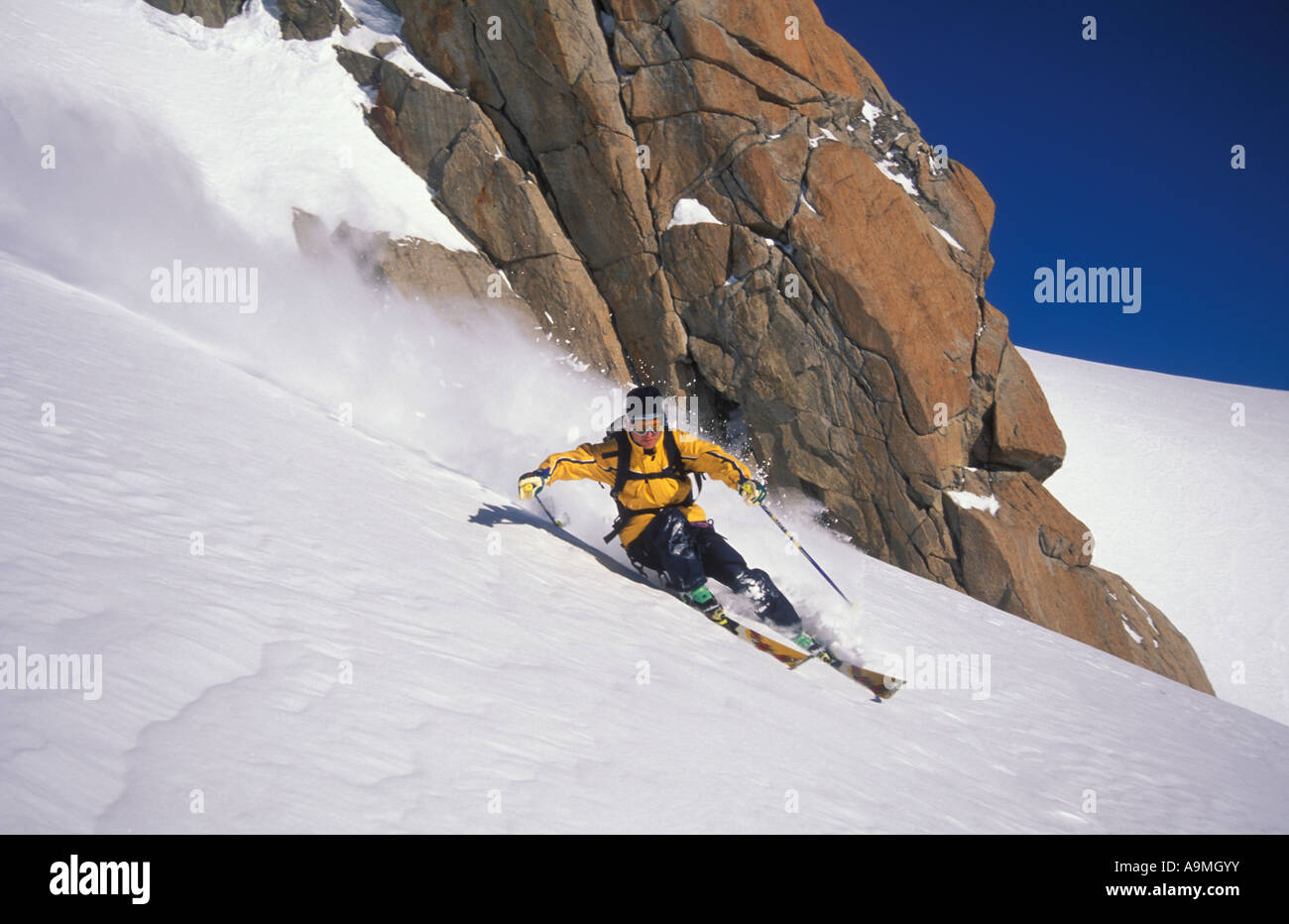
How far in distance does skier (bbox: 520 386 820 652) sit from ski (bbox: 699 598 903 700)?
9.6 inches

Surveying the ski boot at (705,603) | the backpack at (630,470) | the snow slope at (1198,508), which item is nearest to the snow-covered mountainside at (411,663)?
the ski boot at (705,603)

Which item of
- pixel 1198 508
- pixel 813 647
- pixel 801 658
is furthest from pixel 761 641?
pixel 1198 508

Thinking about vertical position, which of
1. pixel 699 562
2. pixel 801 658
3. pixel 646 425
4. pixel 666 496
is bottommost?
pixel 801 658

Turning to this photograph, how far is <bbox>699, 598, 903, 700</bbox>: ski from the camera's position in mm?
4777

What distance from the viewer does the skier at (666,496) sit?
5.42m

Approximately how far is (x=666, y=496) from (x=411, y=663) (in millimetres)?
3281

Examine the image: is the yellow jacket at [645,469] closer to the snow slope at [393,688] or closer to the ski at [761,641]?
the snow slope at [393,688]

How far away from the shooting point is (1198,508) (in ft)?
84.6

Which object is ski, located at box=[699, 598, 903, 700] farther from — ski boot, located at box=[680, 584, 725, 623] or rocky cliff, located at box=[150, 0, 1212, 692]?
rocky cliff, located at box=[150, 0, 1212, 692]

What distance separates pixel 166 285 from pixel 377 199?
581cm

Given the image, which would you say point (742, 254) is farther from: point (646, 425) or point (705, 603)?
point (705, 603)

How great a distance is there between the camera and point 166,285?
37.0 feet

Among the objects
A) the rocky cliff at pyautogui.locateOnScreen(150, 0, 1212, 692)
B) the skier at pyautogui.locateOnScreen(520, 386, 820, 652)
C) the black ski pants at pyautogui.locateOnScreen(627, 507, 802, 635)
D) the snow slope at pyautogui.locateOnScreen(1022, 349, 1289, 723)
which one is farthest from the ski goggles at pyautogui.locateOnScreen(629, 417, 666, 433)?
A: the snow slope at pyautogui.locateOnScreen(1022, 349, 1289, 723)
